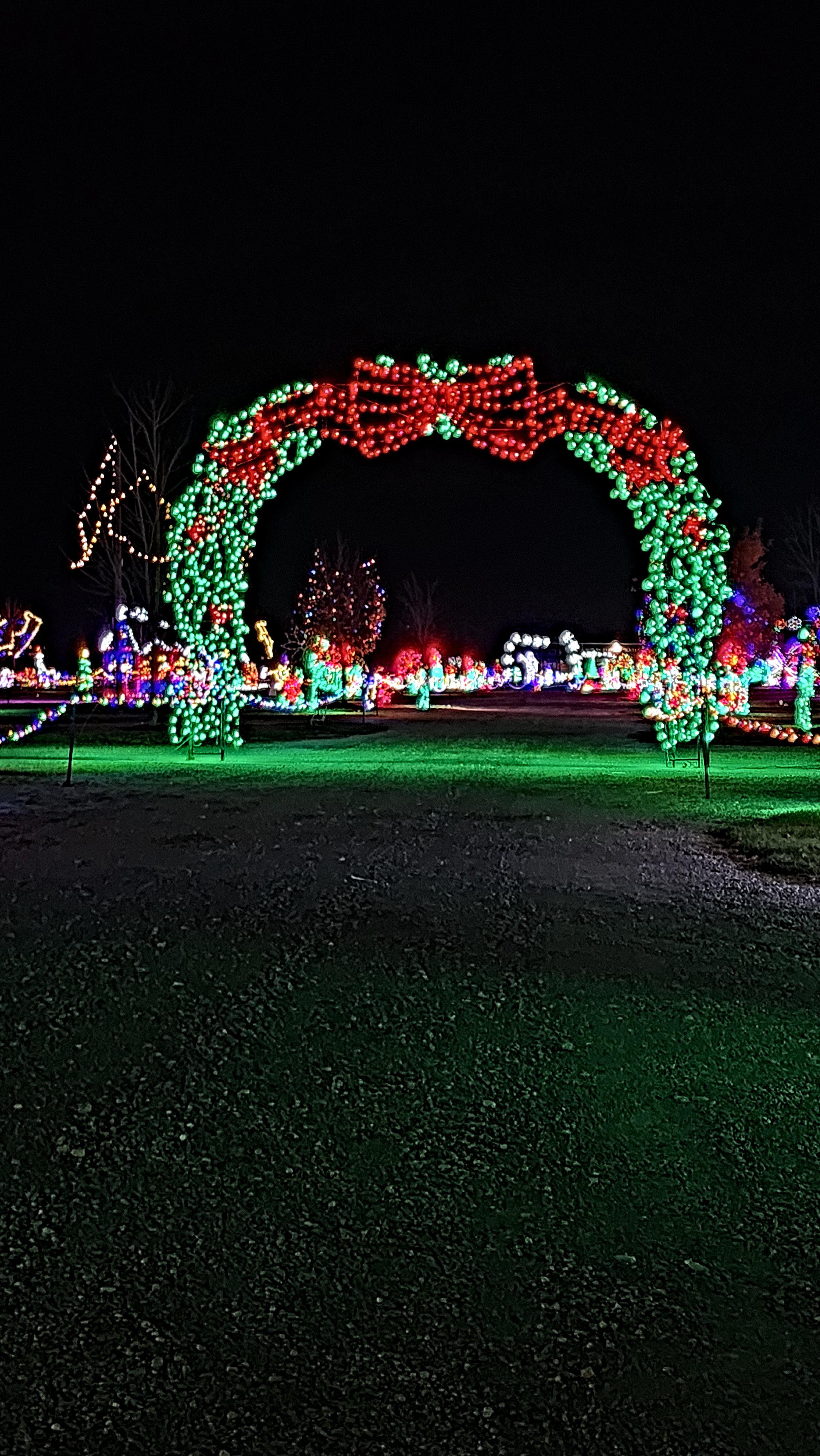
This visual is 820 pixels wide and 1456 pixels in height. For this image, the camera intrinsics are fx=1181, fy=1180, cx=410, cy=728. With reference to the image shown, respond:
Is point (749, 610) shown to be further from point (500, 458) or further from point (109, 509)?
point (500, 458)

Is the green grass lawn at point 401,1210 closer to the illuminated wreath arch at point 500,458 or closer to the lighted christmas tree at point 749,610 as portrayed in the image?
the illuminated wreath arch at point 500,458

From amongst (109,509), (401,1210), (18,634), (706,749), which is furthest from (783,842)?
(18,634)

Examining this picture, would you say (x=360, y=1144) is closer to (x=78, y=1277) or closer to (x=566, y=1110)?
(x=566, y=1110)

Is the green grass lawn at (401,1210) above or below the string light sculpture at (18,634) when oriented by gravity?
below

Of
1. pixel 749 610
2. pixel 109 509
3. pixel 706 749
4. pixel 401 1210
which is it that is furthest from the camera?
pixel 749 610

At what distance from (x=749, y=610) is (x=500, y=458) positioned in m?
38.3

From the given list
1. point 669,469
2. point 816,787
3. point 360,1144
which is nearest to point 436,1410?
point 360,1144

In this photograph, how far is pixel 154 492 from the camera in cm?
2961

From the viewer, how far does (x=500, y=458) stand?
51.2 ft

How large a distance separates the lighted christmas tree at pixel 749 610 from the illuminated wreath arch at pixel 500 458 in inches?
860

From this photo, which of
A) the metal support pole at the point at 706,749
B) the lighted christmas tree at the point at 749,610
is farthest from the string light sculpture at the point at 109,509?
the lighted christmas tree at the point at 749,610

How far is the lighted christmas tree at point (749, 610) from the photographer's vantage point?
161 ft

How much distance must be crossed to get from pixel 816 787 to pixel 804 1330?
1273 centimetres

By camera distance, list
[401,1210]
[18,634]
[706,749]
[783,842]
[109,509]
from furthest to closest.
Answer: [18,634] < [109,509] < [706,749] < [783,842] < [401,1210]
